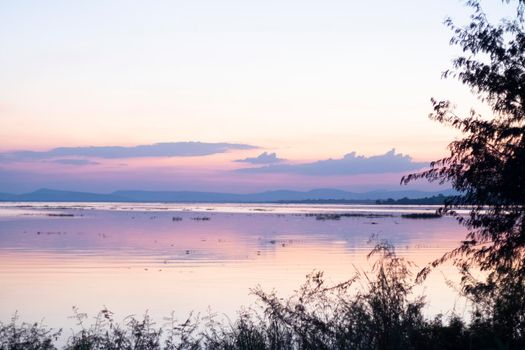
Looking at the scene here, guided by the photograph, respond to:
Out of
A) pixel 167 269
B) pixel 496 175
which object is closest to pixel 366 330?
pixel 496 175

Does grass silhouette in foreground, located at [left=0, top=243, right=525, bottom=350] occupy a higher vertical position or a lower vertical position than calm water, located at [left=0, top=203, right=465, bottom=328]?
higher

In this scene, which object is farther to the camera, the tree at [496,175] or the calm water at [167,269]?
the calm water at [167,269]

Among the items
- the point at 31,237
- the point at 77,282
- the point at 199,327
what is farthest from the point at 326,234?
the point at 199,327

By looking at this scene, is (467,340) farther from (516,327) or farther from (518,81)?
(518,81)

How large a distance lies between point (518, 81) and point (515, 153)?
166cm

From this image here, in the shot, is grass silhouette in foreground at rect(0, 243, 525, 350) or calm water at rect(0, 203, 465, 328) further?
calm water at rect(0, 203, 465, 328)

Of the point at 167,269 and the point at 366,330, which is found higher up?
the point at 366,330

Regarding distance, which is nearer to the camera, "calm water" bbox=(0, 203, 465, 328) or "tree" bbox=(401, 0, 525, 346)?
"tree" bbox=(401, 0, 525, 346)

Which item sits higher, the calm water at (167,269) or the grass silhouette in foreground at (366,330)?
the grass silhouette in foreground at (366,330)

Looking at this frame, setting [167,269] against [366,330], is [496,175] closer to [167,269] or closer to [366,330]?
[366,330]

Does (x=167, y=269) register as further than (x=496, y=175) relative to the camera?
Yes

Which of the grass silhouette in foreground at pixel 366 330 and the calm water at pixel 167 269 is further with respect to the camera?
the calm water at pixel 167 269

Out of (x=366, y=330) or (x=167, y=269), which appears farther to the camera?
(x=167, y=269)

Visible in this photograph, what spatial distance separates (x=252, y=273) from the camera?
30000 mm
